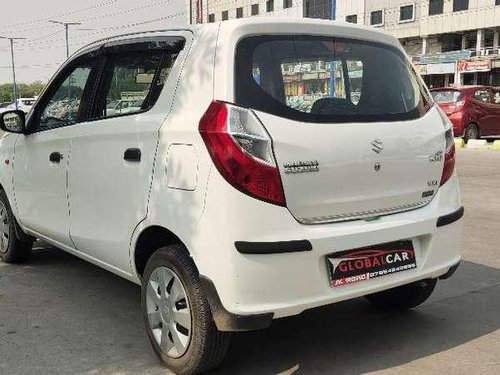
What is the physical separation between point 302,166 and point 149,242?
1022mm

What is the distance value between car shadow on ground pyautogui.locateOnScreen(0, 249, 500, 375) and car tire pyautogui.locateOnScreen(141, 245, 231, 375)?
191 millimetres

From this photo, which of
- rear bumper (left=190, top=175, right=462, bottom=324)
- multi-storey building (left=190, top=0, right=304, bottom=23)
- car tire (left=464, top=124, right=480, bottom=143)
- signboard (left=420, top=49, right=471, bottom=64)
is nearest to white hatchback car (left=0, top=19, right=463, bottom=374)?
rear bumper (left=190, top=175, right=462, bottom=324)

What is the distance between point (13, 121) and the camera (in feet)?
15.3

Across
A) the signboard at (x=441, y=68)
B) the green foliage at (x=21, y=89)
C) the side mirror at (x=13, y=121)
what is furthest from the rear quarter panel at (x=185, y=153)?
the green foliage at (x=21, y=89)

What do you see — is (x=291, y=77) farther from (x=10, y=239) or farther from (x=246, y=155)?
(x=10, y=239)

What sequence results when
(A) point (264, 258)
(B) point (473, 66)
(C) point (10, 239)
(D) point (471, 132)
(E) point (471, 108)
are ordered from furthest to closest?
(B) point (473, 66) < (D) point (471, 132) < (E) point (471, 108) < (C) point (10, 239) < (A) point (264, 258)

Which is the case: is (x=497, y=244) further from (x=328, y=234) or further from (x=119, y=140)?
(x=119, y=140)

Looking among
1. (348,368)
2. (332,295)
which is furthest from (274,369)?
(332,295)

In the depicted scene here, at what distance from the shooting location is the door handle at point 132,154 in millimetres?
3291

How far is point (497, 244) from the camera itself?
5.85 metres

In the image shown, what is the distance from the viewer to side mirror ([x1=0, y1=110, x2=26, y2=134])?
15.2 feet

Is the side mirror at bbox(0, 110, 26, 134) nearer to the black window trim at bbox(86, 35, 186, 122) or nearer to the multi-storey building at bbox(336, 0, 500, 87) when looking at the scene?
the black window trim at bbox(86, 35, 186, 122)

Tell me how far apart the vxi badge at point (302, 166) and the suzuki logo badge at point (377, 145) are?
0.38 meters

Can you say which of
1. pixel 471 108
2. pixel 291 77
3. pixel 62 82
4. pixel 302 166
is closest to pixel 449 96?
pixel 471 108
